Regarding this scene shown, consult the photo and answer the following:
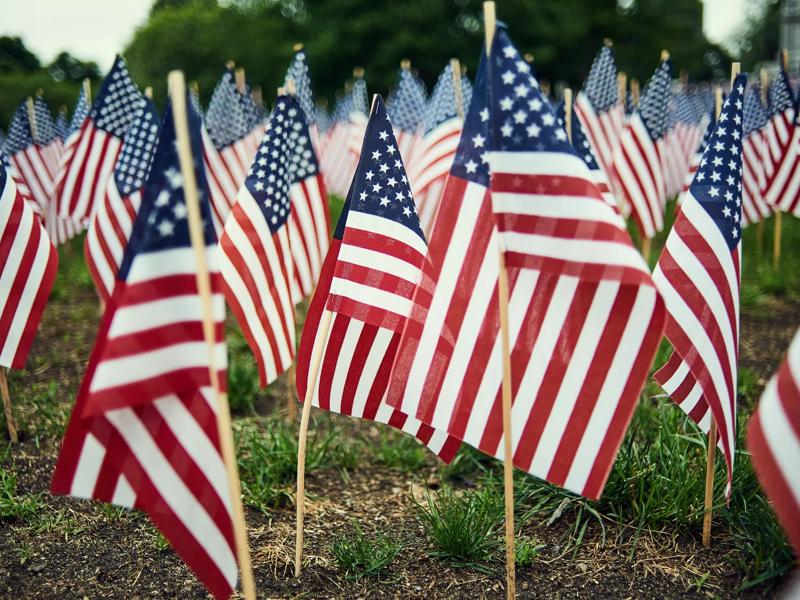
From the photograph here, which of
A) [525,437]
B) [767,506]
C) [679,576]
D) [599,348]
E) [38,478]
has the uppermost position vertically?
[599,348]

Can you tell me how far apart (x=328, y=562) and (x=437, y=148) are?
173 inches

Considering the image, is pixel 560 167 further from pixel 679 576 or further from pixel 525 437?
pixel 679 576


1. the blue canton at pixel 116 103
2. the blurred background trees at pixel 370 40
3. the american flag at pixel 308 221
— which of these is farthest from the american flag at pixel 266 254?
the blurred background trees at pixel 370 40

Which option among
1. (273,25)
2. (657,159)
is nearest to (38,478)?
(657,159)

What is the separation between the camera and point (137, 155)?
18.4 feet

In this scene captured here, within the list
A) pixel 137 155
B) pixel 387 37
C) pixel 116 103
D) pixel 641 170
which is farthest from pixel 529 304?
pixel 387 37

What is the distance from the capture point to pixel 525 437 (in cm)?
291

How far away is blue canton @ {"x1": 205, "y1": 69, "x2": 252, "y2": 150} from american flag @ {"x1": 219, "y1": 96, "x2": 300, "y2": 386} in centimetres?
408

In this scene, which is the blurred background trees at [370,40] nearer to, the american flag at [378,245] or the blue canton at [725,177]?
the american flag at [378,245]

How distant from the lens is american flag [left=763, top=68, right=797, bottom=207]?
24.0 feet

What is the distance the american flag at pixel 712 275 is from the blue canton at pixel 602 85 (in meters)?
6.78

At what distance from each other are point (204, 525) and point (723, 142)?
2779 millimetres

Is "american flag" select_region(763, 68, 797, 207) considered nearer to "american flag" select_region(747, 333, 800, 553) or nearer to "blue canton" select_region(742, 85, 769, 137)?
"blue canton" select_region(742, 85, 769, 137)

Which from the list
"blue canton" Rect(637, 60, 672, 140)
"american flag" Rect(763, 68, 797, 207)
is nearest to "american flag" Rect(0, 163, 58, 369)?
"blue canton" Rect(637, 60, 672, 140)
